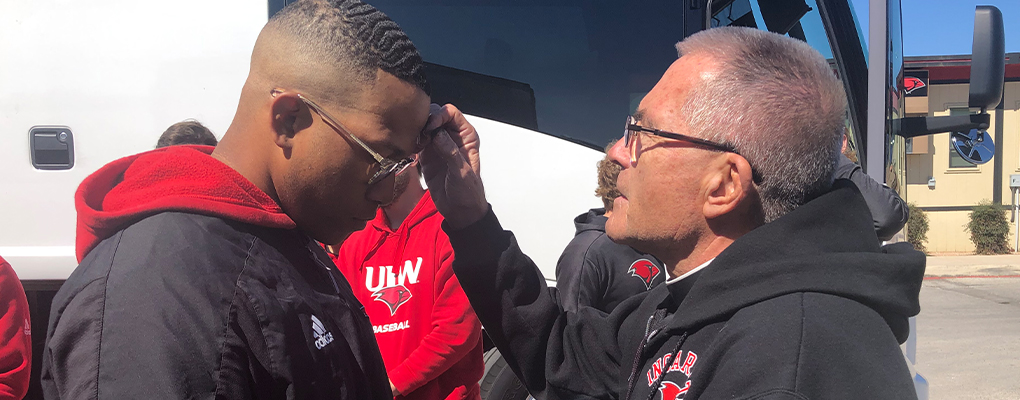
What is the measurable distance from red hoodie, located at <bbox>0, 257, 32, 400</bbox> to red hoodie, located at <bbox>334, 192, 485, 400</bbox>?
1.05 m

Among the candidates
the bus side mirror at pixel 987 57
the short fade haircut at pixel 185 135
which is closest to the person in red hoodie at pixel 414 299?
the short fade haircut at pixel 185 135

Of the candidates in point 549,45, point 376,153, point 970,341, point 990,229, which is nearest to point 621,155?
point 376,153

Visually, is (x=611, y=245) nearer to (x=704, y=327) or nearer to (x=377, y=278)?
(x=377, y=278)

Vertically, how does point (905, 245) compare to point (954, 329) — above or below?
above

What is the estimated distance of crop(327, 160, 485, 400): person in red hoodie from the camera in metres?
2.46

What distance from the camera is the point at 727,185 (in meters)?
1.41

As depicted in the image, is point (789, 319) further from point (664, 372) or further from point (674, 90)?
point (674, 90)

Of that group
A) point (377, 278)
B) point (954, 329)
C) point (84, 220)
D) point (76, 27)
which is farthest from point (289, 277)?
point (954, 329)

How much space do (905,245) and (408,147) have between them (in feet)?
3.43

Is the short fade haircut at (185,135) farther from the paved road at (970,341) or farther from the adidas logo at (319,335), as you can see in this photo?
the paved road at (970,341)

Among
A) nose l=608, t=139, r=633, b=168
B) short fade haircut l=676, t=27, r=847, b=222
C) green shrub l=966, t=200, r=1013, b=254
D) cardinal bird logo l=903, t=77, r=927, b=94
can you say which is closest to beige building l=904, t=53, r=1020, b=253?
green shrub l=966, t=200, r=1013, b=254

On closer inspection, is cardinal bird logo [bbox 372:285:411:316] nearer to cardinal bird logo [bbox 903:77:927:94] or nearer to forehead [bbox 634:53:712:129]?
forehead [bbox 634:53:712:129]

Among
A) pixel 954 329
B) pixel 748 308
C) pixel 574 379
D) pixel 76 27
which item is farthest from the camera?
pixel 954 329

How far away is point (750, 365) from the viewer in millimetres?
1101
